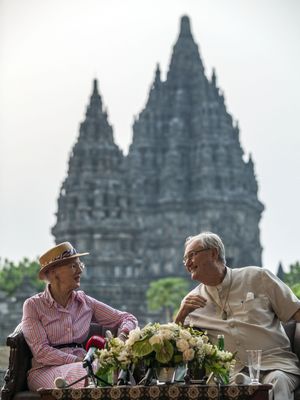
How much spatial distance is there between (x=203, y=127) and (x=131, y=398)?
62237mm

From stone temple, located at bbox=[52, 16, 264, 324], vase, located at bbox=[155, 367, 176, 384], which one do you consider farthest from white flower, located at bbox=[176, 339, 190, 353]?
stone temple, located at bbox=[52, 16, 264, 324]

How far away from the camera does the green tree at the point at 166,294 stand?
56781mm

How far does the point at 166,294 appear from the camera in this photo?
58719 mm

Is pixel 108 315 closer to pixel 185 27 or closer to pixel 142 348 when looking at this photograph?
pixel 142 348

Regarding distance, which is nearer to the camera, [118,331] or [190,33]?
[118,331]

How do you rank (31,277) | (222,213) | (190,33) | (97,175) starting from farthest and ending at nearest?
1. (190,33)
2. (222,213)
3. (97,175)
4. (31,277)

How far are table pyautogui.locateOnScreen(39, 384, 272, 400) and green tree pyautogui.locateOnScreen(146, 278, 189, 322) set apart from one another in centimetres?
4948

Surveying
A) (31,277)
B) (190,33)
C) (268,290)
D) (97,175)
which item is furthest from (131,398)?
(190,33)

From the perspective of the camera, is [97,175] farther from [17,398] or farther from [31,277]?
[17,398]

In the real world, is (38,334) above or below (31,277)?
below

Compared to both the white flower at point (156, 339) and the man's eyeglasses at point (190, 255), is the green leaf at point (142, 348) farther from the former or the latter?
the man's eyeglasses at point (190, 255)

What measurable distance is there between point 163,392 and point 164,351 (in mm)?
231

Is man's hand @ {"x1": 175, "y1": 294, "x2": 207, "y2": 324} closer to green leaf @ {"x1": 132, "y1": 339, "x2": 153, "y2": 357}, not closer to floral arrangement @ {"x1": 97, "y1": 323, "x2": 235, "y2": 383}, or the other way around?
floral arrangement @ {"x1": 97, "y1": 323, "x2": 235, "y2": 383}

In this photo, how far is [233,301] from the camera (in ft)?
26.0
